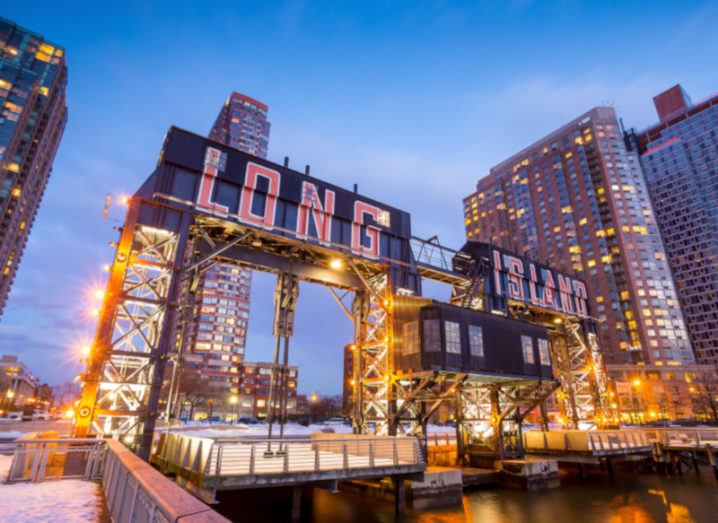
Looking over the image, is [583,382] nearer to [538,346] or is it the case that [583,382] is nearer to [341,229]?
[538,346]

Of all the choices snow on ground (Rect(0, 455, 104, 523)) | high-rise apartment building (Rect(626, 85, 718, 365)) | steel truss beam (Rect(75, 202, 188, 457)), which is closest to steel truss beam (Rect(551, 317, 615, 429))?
steel truss beam (Rect(75, 202, 188, 457))

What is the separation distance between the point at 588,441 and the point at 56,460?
3345 centimetres

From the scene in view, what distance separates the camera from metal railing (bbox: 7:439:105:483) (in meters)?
13.0

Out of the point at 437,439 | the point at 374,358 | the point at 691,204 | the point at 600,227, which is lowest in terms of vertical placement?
the point at 437,439

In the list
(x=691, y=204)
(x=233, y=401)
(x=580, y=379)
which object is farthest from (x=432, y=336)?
(x=691, y=204)

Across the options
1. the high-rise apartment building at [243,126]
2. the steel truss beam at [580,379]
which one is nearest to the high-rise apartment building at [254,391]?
the high-rise apartment building at [243,126]

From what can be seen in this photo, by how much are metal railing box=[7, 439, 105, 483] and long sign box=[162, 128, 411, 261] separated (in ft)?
43.0

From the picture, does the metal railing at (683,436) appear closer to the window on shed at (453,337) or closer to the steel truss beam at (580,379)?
the steel truss beam at (580,379)

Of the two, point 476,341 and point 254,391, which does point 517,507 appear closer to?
point 476,341

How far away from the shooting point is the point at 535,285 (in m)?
41.7

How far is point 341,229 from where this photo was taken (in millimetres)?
28438

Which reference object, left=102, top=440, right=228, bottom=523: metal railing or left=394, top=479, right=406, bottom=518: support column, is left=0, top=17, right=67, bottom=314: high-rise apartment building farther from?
left=102, top=440, right=228, bottom=523: metal railing

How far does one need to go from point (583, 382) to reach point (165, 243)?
4442 centimetres

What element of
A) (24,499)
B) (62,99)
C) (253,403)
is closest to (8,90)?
(62,99)
